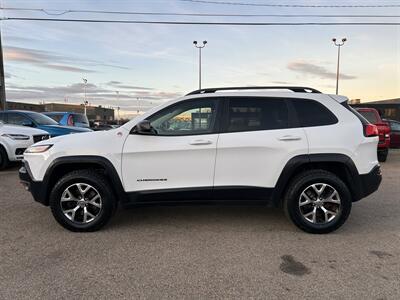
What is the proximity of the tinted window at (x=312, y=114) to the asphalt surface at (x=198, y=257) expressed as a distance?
1.40 metres

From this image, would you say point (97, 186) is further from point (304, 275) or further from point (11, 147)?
point (11, 147)

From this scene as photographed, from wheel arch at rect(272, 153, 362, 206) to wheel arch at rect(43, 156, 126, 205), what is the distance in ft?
6.47

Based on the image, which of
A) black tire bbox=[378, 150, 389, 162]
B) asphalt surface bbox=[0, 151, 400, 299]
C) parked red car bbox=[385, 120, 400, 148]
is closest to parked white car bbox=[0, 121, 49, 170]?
asphalt surface bbox=[0, 151, 400, 299]

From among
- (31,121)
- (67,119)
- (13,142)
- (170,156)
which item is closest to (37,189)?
(170,156)

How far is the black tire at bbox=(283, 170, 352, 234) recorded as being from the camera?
183 inches

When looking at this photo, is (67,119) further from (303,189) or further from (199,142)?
(303,189)

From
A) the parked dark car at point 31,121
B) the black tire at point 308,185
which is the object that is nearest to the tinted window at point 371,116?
the black tire at point 308,185

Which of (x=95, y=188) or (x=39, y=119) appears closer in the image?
(x=95, y=188)

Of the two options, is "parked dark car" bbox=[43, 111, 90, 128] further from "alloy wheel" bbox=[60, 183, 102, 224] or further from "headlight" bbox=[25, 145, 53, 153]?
"alloy wheel" bbox=[60, 183, 102, 224]

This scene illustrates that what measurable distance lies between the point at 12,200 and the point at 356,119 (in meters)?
5.53

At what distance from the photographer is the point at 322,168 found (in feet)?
15.9

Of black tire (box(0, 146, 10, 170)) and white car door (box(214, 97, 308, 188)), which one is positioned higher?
white car door (box(214, 97, 308, 188))

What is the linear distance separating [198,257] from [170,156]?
1.29m

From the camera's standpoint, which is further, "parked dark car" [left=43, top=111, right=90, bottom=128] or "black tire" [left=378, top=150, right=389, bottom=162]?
"parked dark car" [left=43, top=111, right=90, bottom=128]
